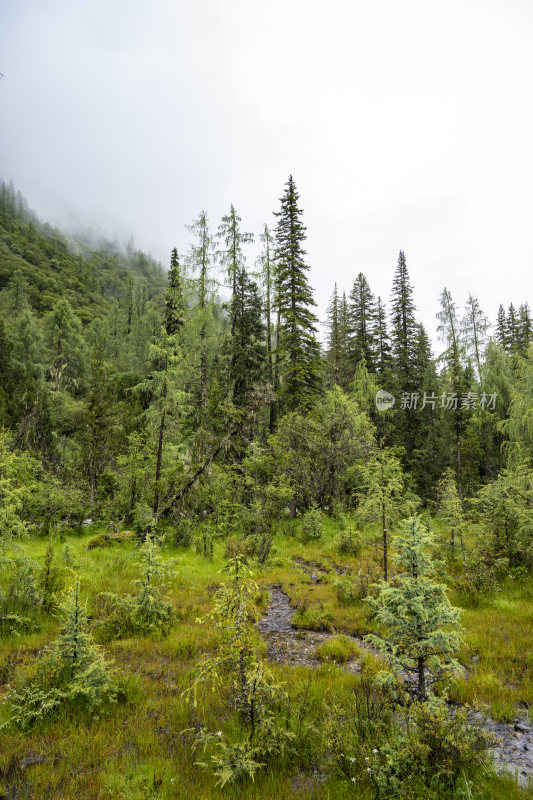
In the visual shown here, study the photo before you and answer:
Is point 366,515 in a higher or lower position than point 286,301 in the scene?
lower

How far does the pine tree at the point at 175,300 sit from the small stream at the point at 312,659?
61.7 feet

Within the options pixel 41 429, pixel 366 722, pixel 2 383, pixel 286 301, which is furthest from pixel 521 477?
pixel 2 383

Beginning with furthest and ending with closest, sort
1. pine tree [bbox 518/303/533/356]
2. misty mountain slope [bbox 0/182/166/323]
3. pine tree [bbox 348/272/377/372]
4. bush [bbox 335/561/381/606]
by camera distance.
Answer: misty mountain slope [bbox 0/182/166/323], pine tree [bbox 518/303/533/356], pine tree [bbox 348/272/377/372], bush [bbox 335/561/381/606]

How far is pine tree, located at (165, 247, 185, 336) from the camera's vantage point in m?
24.5

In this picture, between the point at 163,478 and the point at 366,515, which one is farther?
the point at 163,478

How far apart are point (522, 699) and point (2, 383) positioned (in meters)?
33.2

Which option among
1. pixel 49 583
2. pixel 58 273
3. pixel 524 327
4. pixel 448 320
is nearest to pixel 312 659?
pixel 49 583

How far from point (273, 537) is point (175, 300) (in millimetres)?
17469

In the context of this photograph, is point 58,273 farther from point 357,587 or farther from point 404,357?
point 357,587

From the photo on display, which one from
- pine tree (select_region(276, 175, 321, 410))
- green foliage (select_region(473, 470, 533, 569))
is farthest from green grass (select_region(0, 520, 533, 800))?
pine tree (select_region(276, 175, 321, 410))

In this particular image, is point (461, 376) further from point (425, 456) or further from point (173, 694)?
point (173, 694)

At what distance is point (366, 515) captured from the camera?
363 inches

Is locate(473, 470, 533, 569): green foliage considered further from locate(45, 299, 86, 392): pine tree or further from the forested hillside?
locate(45, 299, 86, 392): pine tree

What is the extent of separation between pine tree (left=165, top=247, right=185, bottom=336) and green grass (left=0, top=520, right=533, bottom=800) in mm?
18290
